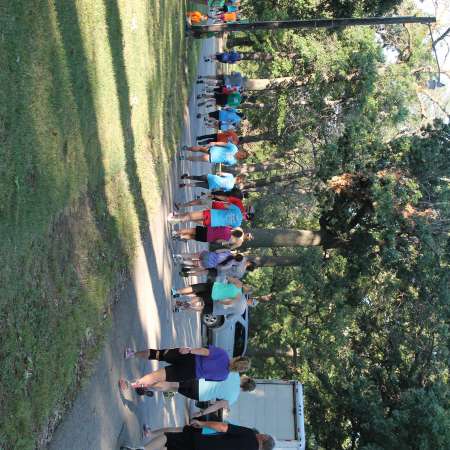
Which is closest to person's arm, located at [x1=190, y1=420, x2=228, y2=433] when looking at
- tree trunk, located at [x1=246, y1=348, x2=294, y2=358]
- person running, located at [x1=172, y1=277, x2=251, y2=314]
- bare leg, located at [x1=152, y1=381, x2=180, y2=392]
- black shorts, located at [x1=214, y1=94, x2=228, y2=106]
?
bare leg, located at [x1=152, y1=381, x2=180, y2=392]

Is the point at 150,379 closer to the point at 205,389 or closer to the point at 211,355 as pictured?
the point at 205,389

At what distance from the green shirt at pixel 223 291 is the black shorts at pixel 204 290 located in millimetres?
339

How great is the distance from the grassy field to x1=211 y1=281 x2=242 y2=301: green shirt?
5.07 feet

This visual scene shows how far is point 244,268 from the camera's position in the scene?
1066 cm

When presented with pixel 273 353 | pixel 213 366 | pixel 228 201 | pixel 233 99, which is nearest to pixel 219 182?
pixel 228 201

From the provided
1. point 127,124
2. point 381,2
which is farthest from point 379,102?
point 127,124

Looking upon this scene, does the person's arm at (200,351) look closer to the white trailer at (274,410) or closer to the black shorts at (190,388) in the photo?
the black shorts at (190,388)

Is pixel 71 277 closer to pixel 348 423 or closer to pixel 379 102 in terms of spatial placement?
pixel 348 423

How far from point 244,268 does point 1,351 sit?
6040mm

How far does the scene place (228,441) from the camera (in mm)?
7754

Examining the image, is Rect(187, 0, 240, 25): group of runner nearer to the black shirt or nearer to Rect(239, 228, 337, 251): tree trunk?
Rect(239, 228, 337, 251): tree trunk

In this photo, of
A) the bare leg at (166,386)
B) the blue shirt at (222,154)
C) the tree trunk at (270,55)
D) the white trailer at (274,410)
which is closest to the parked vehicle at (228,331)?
the bare leg at (166,386)

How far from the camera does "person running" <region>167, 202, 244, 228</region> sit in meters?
11.3

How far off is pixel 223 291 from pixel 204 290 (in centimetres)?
75
